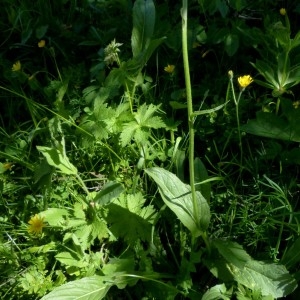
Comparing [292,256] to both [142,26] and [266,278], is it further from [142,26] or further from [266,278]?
[142,26]

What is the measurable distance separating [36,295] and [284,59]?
1170 millimetres

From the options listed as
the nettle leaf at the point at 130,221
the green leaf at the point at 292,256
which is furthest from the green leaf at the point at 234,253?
the nettle leaf at the point at 130,221

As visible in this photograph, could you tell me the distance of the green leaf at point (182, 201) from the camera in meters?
1.44

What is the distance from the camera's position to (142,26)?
6.18 feet

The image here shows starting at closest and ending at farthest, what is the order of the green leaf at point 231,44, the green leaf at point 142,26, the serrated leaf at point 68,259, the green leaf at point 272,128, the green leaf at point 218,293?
the green leaf at point 218,293, the serrated leaf at point 68,259, the green leaf at point 272,128, the green leaf at point 142,26, the green leaf at point 231,44

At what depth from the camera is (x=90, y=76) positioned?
2.13m

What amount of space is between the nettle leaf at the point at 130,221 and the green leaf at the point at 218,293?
26cm

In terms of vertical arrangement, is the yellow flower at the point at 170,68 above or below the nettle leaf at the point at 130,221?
above

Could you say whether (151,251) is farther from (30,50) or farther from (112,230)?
(30,50)

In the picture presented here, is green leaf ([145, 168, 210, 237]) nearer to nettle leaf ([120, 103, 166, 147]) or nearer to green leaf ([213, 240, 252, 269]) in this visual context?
green leaf ([213, 240, 252, 269])

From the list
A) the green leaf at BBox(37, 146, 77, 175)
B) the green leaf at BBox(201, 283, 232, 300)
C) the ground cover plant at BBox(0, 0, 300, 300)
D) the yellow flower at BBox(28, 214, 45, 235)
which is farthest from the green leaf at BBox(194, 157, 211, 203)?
the yellow flower at BBox(28, 214, 45, 235)

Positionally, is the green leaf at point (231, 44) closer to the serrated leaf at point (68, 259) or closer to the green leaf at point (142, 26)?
the green leaf at point (142, 26)

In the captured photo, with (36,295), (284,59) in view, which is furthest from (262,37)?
(36,295)

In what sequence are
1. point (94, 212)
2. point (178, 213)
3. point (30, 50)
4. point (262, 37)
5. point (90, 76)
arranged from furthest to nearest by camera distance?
point (30, 50)
point (90, 76)
point (262, 37)
point (94, 212)
point (178, 213)
